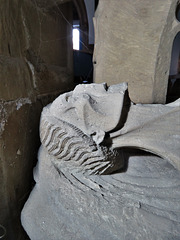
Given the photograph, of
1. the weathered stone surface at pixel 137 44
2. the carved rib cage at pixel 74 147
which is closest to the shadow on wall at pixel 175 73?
the weathered stone surface at pixel 137 44

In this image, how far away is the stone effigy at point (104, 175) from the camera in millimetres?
674

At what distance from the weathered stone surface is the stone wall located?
365 mm

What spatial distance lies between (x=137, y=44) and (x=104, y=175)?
90 centimetres

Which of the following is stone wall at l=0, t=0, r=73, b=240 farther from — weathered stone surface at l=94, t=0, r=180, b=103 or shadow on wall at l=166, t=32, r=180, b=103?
shadow on wall at l=166, t=32, r=180, b=103

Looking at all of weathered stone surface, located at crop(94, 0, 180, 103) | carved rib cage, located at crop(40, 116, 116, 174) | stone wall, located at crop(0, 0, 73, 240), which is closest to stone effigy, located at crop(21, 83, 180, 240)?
carved rib cage, located at crop(40, 116, 116, 174)

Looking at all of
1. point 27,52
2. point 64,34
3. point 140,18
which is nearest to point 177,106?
point 140,18

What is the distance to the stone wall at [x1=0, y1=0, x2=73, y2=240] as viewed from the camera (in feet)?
2.63

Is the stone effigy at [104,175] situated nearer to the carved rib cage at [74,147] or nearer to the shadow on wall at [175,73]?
the carved rib cage at [74,147]

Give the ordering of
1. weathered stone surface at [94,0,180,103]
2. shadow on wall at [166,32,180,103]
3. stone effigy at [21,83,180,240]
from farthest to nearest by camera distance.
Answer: shadow on wall at [166,32,180,103] < weathered stone surface at [94,0,180,103] < stone effigy at [21,83,180,240]

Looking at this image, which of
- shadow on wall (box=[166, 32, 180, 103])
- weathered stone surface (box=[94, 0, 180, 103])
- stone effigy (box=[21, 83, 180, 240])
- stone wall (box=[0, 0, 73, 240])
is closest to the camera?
stone effigy (box=[21, 83, 180, 240])

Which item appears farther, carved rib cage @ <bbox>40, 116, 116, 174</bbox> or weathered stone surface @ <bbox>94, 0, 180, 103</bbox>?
weathered stone surface @ <bbox>94, 0, 180, 103</bbox>

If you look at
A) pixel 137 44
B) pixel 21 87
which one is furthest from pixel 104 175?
pixel 137 44

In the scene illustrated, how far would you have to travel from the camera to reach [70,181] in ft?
2.62

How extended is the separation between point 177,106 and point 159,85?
0.51 metres
